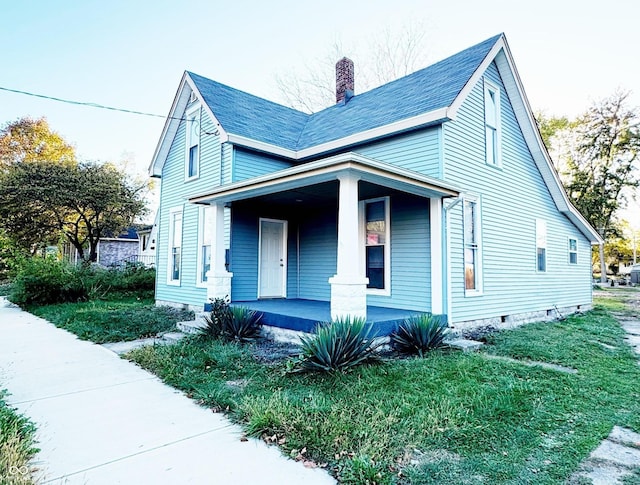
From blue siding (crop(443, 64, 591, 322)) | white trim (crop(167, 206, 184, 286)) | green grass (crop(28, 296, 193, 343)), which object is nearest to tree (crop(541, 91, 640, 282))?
blue siding (crop(443, 64, 591, 322))

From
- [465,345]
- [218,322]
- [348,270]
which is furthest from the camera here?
[218,322]

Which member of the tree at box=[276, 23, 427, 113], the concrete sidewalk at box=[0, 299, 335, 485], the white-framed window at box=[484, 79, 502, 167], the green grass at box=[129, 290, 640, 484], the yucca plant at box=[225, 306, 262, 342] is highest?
the tree at box=[276, 23, 427, 113]

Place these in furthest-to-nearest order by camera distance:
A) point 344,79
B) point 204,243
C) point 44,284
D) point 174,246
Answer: point 344,79
point 44,284
point 174,246
point 204,243

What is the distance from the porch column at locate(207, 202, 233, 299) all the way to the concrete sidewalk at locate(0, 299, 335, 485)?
249 cm

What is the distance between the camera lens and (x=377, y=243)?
310 inches

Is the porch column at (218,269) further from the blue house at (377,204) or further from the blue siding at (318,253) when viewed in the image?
the blue siding at (318,253)

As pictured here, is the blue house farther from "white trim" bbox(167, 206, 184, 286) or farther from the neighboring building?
the neighboring building

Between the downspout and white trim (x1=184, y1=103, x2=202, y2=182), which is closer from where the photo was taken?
the downspout

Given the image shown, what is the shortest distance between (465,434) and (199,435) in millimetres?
2169

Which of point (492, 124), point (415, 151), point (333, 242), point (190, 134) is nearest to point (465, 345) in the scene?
point (415, 151)

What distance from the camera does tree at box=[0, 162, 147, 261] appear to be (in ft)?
54.0

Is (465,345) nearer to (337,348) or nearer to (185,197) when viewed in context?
(337,348)

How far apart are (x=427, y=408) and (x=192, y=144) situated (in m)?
9.35

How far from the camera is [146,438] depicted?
3.10 m
